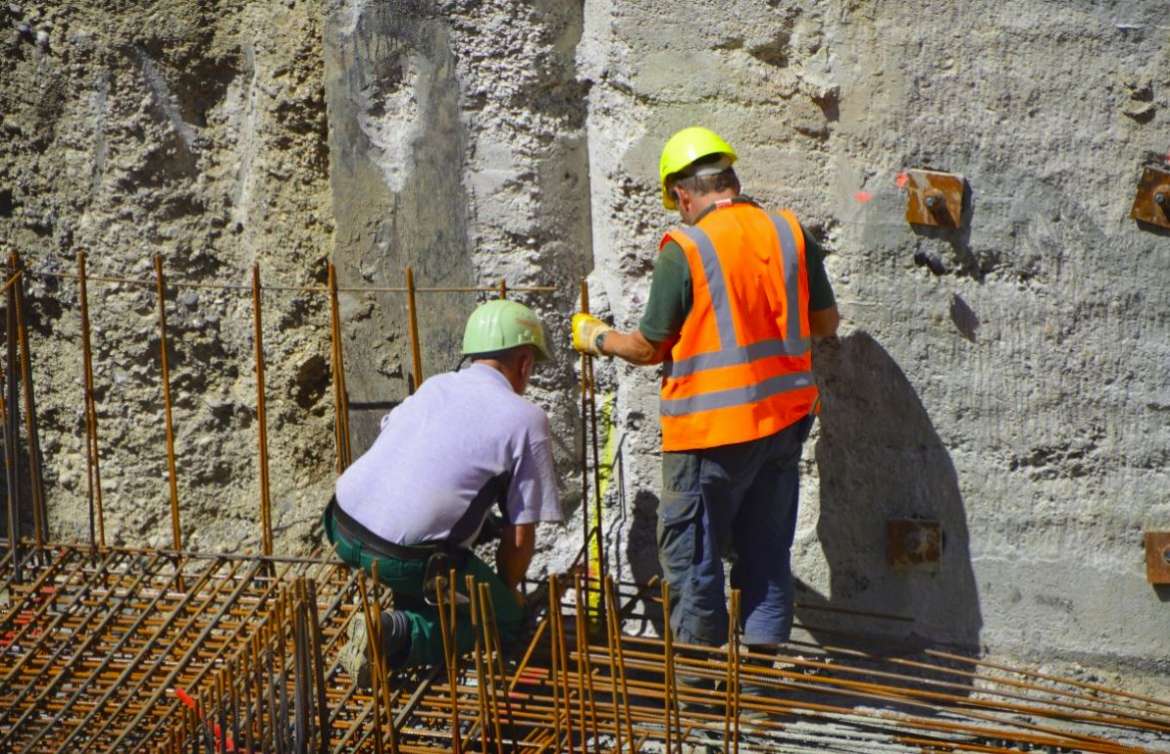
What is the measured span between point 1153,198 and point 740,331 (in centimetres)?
133

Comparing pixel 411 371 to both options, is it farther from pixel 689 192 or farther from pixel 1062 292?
pixel 1062 292

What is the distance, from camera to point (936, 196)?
4508 millimetres

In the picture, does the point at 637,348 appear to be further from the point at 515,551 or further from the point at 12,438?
the point at 12,438

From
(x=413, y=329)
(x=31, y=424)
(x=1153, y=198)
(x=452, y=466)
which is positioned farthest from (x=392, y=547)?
(x=1153, y=198)

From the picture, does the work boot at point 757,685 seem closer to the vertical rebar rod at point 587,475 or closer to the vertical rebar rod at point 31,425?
the vertical rebar rod at point 587,475

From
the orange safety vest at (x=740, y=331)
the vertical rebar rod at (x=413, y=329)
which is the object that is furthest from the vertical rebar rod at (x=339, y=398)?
the orange safety vest at (x=740, y=331)

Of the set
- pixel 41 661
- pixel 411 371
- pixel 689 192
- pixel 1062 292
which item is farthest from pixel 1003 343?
pixel 41 661

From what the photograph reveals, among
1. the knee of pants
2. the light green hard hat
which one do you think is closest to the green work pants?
the knee of pants

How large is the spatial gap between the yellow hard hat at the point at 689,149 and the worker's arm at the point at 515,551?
1.13 m

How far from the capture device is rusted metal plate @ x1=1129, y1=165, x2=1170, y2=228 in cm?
435

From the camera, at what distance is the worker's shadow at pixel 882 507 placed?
4668mm

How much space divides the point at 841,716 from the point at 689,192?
5.11 feet

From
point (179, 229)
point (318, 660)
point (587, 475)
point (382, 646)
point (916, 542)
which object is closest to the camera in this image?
point (318, 660)

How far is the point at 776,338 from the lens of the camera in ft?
13.8
